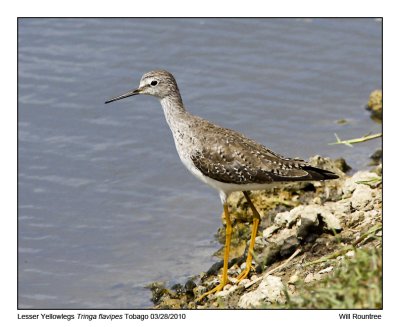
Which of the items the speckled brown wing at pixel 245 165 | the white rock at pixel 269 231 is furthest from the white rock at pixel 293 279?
the white rock at pixel 269 231

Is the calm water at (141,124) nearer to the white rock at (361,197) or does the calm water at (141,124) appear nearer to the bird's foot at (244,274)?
the bird's foot at (244,274)

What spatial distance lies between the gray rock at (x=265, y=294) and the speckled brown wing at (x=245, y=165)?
1214 mm

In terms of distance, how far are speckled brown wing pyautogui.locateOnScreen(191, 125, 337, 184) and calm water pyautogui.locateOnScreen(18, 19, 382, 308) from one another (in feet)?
5.31

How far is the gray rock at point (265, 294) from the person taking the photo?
25.5 ft

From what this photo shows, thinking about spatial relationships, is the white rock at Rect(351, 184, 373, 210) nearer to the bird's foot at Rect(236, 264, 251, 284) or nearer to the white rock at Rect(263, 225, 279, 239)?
the white rock at Rect(263, 225, 279, 239)

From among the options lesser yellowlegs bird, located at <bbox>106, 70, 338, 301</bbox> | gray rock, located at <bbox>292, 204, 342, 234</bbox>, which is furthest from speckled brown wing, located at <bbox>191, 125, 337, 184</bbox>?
gray rock, located at <bbox>292, 204, 342, 234</bbox>

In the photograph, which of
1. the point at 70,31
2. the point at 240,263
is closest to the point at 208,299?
the point at 240,263

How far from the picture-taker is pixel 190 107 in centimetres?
1371

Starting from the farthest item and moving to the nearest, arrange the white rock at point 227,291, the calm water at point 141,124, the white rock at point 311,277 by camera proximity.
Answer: the calm water at point 141,124, the white rock at point 227,291, the white rock at point 311,277

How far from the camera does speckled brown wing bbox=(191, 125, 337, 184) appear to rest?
9086mm

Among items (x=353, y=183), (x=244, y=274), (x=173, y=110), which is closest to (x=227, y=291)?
(x=244, y=274)

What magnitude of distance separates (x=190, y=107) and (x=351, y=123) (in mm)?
2667

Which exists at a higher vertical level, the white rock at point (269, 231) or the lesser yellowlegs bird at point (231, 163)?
the lesser yellowlegs bird at point (231, 163)
